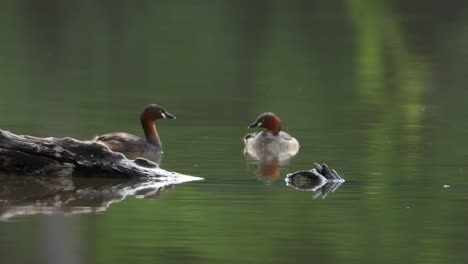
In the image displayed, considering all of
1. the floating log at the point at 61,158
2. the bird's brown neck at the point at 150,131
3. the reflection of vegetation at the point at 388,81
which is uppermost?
the floating log at the point at 61,158

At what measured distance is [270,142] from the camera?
17656 mm

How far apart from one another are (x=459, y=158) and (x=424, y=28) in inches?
893

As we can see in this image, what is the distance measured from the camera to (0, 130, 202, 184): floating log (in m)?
13.6

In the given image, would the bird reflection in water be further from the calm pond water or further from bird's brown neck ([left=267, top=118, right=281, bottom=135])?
bird's brown neck ([left=267, top=118, right=281, bottom=135])

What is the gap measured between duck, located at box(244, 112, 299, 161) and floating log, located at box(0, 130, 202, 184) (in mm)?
2817

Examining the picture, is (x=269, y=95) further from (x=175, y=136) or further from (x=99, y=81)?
(x=175, y=136)

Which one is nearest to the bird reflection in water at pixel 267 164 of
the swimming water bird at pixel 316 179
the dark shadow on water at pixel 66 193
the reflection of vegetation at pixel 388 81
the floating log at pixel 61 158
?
the swimming water bird at pixel 316 179

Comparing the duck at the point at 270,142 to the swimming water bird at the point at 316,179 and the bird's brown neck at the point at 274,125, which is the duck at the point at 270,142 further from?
the swimming water bird at the point at 316,179

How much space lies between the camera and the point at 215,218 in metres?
11.9

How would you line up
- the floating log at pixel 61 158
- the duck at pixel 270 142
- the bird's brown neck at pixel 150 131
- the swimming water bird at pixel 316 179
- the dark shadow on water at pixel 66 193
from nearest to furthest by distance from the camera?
the dark shadow on water at pixel 66 193, the floating log at pixel 61 158, the swimming water bird at pixel 316 179, the duck at pixel 270 142, the bird's brown neck at pixel 150 131

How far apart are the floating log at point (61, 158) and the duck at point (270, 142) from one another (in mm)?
2817

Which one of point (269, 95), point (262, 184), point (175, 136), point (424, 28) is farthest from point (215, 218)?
point (424, 28)

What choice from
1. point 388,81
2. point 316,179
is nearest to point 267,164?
point 316,179

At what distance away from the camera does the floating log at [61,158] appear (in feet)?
44.7
